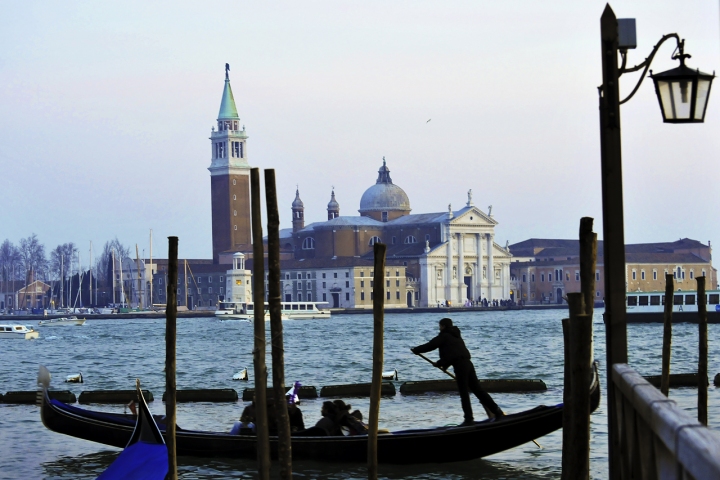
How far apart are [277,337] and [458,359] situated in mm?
2384

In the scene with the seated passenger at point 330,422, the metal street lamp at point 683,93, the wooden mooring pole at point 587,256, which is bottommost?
the seated passenger at point 330,422

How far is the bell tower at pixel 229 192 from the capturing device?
7006 cm

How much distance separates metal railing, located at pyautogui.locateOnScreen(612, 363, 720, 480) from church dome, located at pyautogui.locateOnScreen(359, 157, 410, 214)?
7234 centimetres

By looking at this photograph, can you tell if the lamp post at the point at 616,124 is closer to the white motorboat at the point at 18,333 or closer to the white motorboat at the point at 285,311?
the white motorboat at the point at 18,333

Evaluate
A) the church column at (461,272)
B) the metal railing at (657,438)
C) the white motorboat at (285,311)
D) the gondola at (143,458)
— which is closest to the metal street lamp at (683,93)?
the metal railing at (657,438)

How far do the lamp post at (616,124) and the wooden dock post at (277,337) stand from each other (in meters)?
1.84

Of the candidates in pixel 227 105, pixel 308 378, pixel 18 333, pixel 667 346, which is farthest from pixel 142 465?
pixel 227 105

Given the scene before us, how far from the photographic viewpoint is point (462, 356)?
299 inches

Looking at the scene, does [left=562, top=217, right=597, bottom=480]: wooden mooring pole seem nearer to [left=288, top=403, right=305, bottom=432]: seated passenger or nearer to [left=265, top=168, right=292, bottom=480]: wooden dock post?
[left=265, top=168, right=292, bottom=480]: wooden dock post

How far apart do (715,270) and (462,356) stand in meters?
74.0

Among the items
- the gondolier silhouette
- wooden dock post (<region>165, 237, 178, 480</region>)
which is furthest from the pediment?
wooden dock post (<region>165, 237, 178, 480</region>)

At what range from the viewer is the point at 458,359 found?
7586 millimetres

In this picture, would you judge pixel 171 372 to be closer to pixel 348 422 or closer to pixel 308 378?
pixel 348 422

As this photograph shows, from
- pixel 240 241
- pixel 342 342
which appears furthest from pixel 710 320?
pixel 240 241
